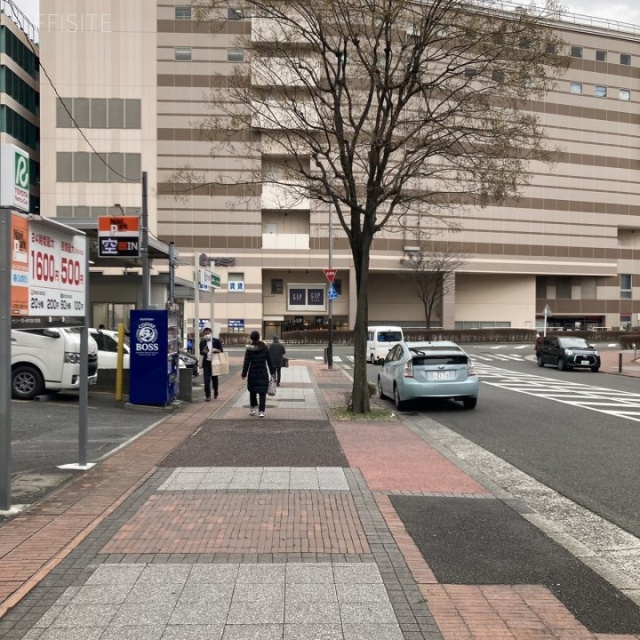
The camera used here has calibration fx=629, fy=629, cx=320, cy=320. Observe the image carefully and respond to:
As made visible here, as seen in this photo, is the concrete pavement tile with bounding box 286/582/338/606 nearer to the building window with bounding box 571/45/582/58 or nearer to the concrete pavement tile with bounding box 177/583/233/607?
the concrete pavement tile with bounding box 177/583/233/607

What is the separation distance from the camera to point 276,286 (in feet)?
197

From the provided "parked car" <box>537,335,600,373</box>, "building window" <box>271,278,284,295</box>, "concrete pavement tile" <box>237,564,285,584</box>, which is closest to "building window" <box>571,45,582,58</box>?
"building window" <box>271,278,284,295</box>

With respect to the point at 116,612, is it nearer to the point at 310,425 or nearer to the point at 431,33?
the point at 310,425

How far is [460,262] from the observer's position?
58031 millimetres

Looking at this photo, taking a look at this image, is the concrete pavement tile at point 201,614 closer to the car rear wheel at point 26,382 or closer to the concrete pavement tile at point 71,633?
the concrete pavement tile at point 71,633

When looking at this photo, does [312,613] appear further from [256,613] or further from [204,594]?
[204,594]

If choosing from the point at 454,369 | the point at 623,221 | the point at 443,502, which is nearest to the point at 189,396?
the point at 454,369

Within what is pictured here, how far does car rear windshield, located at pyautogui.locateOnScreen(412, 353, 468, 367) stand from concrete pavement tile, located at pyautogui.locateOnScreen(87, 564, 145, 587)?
9.70 m

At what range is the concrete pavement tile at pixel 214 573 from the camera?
4223 mm

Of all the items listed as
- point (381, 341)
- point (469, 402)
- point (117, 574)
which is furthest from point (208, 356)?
point (381, 341)

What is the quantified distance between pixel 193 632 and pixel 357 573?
1.28 m

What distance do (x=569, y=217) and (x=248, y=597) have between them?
66630mm

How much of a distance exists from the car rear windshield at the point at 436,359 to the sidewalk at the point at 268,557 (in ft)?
17.1

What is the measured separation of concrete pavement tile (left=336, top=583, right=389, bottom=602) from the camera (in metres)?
3.96
